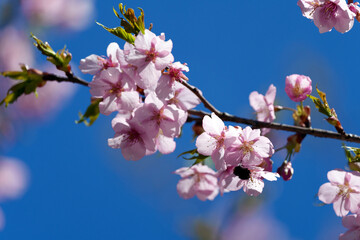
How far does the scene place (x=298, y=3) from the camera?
5.58ft

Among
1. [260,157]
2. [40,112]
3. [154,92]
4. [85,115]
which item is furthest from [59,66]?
[40,112]

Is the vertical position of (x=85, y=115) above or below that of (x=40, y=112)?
below

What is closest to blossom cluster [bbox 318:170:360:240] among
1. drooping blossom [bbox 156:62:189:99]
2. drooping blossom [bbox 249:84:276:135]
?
drooping blossom [bbox 249:84:276:135]

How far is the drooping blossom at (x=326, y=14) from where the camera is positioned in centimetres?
170

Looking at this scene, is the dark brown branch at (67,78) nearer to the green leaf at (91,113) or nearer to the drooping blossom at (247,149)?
the green leaf at (91,113)

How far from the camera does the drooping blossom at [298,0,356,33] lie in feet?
5.57

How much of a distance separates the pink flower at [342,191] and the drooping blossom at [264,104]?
447mm

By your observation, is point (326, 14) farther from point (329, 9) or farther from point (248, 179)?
point (248, 179)

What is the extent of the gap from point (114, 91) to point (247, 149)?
533mm

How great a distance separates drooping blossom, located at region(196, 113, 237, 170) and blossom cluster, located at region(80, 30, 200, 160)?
100 millimetres

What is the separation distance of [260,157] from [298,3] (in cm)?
66

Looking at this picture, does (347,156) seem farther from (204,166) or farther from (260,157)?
(204,166)

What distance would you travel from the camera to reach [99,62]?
163cm

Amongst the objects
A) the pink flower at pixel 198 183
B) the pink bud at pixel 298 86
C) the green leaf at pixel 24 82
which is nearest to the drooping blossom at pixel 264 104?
the pink bud at pixel 298 86
